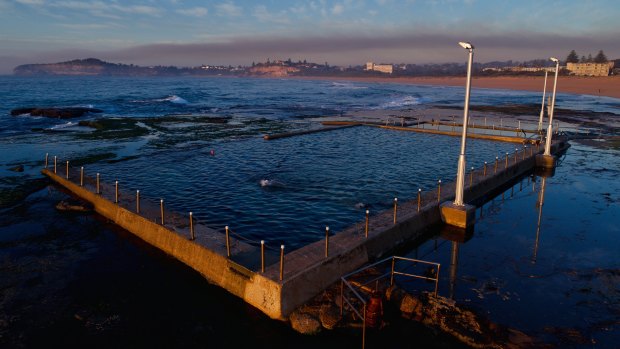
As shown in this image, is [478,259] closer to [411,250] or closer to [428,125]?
[411,250]

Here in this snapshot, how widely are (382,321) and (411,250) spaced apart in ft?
18.1

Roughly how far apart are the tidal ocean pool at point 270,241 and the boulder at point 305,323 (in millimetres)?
220

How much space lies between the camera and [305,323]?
9.80m

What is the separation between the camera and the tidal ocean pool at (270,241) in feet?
32.8

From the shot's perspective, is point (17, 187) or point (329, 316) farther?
point (17, 187)

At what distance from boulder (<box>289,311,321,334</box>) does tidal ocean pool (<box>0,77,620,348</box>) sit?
0.22 meters

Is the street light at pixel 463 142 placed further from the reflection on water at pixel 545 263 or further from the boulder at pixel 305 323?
the boulder at pixel 305 323

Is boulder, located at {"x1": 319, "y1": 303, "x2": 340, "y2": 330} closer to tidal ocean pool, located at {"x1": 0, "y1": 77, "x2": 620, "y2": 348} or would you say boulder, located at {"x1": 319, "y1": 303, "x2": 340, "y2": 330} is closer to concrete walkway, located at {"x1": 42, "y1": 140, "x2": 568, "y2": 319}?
tidal ocean pool, located at {"x1": 0, "y1": 77, "x2": 620, "y2": 348}

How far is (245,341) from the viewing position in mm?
9594

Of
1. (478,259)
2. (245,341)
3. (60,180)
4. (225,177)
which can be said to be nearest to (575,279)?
(478,259)

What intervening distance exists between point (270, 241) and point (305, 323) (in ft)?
17.0

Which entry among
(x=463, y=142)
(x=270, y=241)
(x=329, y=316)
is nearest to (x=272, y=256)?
(x=270, y=241)

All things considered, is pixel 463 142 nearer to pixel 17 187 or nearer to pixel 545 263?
pixel 545 263

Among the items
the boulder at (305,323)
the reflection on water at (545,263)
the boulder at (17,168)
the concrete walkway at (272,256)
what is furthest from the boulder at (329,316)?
the boulder at (17,168)
